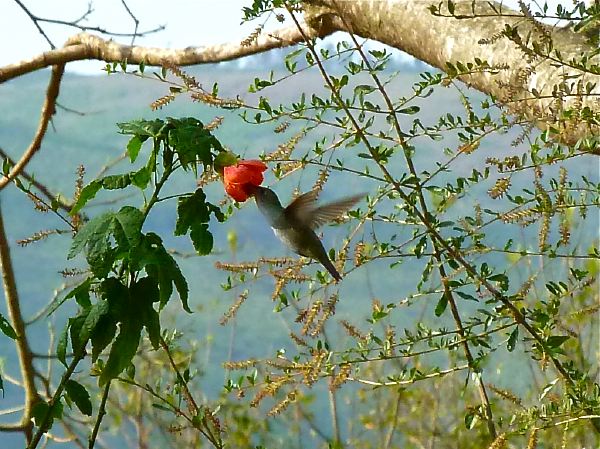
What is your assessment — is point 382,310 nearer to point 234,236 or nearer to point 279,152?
point 279,152

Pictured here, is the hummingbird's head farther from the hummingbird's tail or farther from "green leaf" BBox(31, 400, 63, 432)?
"green leaf" BBox(31, 400, 63, 432)

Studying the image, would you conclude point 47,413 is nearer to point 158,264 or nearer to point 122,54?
point 158,264

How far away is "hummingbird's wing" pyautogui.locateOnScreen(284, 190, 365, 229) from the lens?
2.93 feet

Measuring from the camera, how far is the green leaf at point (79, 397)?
0.74 m

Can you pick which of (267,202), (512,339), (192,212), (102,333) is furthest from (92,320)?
(512,339)

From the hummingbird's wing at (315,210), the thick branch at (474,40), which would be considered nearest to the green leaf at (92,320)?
the hummingbird's wing at (315,210)

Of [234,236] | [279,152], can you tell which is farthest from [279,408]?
[234,236]

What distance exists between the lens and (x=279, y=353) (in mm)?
959

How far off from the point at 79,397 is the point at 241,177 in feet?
0.72

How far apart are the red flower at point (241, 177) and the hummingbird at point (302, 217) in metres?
0.11

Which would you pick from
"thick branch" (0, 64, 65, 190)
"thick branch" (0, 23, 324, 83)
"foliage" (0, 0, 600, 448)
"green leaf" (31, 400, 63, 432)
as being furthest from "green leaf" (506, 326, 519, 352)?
"thick branch" (0, 64, 65, 190)

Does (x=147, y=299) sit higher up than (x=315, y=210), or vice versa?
(x=315, y=210)

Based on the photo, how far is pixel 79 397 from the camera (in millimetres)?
751

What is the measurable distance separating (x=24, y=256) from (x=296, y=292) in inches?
85.5
